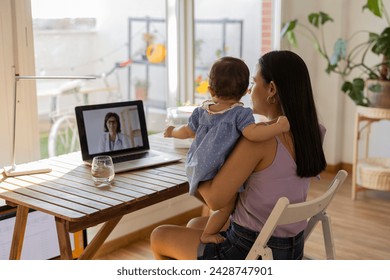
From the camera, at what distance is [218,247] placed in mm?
2045

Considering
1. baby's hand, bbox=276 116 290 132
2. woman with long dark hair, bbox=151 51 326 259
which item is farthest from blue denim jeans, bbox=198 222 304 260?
baby's hand, bbox=276 116 290 132

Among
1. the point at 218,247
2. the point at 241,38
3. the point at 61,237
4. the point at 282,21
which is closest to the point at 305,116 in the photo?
the point at 218,247

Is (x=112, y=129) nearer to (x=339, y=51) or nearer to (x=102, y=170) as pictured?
(x=102, y=170)

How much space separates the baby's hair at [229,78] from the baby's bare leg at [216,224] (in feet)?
1.19

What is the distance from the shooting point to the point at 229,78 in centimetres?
197

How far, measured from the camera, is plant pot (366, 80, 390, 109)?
406cm

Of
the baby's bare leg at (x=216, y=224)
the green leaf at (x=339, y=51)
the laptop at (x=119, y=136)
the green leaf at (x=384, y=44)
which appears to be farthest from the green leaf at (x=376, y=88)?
the baby's bare leg at (x=216, y=224)

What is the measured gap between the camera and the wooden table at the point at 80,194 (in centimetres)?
196

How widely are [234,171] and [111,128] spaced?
2.69 ft

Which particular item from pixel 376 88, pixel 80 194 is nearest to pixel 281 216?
pixel 80 194

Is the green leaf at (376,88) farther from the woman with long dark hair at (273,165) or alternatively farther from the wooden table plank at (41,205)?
the wooden table plank at (41,205)

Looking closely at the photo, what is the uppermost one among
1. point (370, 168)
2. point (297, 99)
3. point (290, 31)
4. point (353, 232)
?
point (290, 31)

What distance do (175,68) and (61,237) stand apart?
6.44ft

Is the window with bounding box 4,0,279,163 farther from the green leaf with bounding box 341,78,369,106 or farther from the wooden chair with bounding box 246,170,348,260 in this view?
the wooden chair with bounding box 246,170,348,260
